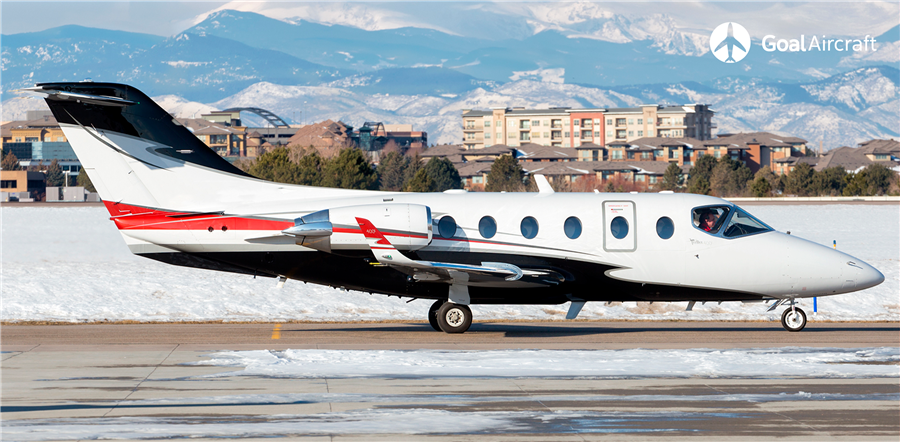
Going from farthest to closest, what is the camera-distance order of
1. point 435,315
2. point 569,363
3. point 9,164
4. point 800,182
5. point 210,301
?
point 9,164 → point 800,182 → point 210,301 → point 435,315 → point 569,363

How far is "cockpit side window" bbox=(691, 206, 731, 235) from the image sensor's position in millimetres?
19578

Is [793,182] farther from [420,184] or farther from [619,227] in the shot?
[619,227]

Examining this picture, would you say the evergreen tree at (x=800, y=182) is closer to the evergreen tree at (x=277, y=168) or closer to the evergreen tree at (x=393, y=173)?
the evergreen tree at (x=393, y=173)

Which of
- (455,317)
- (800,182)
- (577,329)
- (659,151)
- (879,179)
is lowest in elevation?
(577,329)

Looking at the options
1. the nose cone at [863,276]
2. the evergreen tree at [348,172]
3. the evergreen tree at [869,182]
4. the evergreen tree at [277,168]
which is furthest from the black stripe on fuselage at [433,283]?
the evergreen tree at [869,182]

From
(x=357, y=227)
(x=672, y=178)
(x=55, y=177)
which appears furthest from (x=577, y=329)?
(x=55, y=177)

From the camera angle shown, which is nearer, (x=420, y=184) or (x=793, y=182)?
(x=420, y=184)

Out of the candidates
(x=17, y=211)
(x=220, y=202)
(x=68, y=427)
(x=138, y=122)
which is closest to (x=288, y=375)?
(x=68, y=427)

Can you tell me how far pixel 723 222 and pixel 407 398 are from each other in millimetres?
9697

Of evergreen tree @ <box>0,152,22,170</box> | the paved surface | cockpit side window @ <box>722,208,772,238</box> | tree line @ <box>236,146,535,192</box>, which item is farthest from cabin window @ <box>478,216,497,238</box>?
evergreen tree @ <box>0,152,22,170</box>

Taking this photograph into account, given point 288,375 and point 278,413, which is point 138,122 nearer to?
point 288,375

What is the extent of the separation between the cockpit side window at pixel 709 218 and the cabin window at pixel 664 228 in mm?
516

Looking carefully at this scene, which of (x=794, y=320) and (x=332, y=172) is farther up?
(x=332, y=172)

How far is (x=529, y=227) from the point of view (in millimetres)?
19312
